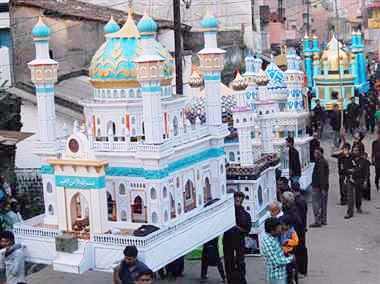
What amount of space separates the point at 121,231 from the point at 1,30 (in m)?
14.4

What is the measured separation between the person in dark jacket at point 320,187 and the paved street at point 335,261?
0.69 ft

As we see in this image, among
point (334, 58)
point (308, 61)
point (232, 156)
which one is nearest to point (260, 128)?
point (232, 156)

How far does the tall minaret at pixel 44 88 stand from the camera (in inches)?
400

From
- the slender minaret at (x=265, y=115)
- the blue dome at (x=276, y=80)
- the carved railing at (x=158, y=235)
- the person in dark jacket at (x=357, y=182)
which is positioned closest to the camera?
the carved railing at (x=158, y=235)

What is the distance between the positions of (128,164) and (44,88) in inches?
57.6

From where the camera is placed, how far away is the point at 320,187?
13.8 meters

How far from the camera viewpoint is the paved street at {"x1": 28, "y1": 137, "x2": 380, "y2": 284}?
11.5 meters

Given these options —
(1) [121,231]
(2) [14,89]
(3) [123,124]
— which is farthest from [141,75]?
(2) [14,89]

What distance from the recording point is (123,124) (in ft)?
34.2

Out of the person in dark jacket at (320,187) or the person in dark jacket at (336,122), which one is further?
the person in dark jacket at (336,122)

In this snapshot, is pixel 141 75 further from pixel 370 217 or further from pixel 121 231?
pixel 370 217

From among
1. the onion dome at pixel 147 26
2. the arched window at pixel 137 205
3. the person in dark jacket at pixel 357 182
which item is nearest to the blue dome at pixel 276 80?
the person in dark jacket at pixel 357 182

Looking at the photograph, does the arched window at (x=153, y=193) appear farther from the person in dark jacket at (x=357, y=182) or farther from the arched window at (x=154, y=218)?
the person in dark jacket at (x=357, y=182)

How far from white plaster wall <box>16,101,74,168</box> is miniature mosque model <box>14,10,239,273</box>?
837 centimetres
